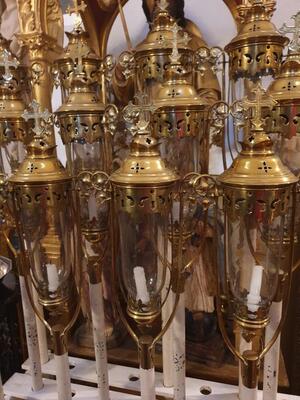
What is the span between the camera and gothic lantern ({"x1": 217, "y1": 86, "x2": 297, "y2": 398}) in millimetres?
639

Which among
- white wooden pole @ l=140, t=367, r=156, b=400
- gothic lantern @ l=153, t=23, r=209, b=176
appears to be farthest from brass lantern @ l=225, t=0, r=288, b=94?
white wooden pole @ l=140, t=367, r=156, b=400

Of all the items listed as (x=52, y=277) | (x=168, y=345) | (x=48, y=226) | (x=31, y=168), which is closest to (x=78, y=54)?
(x=31, y=168)

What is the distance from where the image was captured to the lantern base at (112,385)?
3.24 feet

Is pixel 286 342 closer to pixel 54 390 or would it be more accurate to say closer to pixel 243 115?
pixel 54 390

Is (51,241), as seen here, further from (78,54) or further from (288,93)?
(288,93)

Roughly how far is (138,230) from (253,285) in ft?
0.80

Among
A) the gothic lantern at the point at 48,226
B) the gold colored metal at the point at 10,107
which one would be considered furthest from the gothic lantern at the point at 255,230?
the gold colored metal at the point at 10,107

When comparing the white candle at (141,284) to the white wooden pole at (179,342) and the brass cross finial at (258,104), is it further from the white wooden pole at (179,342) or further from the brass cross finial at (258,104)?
the brass cross finial at (258,104)

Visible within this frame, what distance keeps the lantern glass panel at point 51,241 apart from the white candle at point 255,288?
15.9 inches

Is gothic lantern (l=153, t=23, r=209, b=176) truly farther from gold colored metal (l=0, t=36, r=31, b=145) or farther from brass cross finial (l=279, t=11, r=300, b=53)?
gold colored metal (l=0, t=36, r=31, b=145)

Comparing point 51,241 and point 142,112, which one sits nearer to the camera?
point 142,112

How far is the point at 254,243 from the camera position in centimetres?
72

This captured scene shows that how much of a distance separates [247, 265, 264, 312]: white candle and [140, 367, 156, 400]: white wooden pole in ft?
0.96

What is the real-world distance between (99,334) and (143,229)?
361 mm
